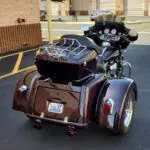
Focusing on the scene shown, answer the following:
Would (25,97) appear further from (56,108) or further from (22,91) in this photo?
(56,108)

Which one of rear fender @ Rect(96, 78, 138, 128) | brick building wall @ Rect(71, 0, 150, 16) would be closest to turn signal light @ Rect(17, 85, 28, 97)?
rear fender @ Rect(96, 78, 138, 128)

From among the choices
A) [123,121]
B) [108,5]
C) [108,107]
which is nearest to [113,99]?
[108,107]

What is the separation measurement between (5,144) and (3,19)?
9.69 meters

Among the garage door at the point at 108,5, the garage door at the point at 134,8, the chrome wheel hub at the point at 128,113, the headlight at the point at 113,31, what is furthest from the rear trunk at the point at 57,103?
the garage door at the point at 108,5

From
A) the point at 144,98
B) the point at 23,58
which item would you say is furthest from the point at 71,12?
the point at 144,98

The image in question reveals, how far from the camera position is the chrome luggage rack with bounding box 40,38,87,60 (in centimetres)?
513

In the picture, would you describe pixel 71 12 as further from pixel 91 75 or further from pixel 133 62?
pixel 91 75

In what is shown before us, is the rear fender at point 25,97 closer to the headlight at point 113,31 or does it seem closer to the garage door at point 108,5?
the headlight at point 113,31

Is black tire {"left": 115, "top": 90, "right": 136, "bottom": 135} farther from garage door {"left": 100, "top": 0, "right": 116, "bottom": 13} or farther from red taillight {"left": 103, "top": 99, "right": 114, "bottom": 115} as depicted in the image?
garage door {"left": 100, "top": 0, "right": 116, "bottom": 13}

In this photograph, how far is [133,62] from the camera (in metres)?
11.7

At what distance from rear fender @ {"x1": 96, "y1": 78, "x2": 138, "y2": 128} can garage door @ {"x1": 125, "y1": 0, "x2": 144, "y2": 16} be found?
165ft

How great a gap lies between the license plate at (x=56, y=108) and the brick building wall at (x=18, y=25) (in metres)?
9.12

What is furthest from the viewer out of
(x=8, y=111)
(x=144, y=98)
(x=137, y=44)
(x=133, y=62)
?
(x=137, y=44)

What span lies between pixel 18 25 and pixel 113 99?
10379 millimetres
